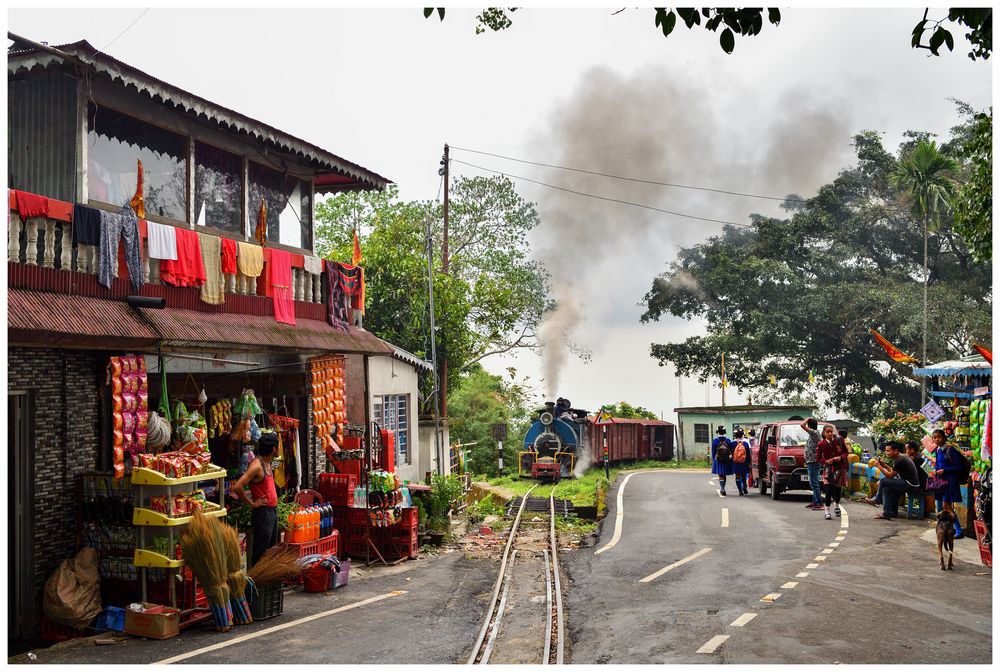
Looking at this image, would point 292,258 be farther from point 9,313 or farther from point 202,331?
point 9,313

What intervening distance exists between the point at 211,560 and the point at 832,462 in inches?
528

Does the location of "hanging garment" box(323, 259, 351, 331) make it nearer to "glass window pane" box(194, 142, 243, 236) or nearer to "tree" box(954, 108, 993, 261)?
"glass window pane" box(194, 142, 243, 236)

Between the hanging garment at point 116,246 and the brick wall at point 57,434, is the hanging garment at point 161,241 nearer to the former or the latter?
the hanging garment at point 116,246

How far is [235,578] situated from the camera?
367 inches

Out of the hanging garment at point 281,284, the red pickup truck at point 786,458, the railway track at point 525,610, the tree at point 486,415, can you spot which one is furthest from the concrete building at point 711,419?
the hanging garment at point 281,284

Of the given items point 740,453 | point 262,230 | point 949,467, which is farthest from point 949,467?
point 262,230

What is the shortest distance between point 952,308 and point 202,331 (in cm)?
3327

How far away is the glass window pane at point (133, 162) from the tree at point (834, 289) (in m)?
32.6

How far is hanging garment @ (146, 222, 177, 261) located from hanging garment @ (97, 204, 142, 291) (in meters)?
0.24

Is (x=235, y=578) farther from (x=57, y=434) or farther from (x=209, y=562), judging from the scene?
(x=57, y=434)

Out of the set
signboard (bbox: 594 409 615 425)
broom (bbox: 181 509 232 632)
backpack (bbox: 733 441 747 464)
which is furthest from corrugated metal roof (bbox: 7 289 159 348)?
signboard (bbox: 594 409 615 425)

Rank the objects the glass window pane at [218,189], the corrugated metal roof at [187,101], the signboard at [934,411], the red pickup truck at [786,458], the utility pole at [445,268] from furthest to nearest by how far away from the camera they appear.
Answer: the utility pole at [445,268]
the red pickup truck at [786,458]
the signboard at [934,411]
the glass window pane at [218,189]
the corrugated metal roof at [187,101]

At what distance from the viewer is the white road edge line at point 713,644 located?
27.3ft

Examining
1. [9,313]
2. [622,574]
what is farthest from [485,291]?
[9,313]
